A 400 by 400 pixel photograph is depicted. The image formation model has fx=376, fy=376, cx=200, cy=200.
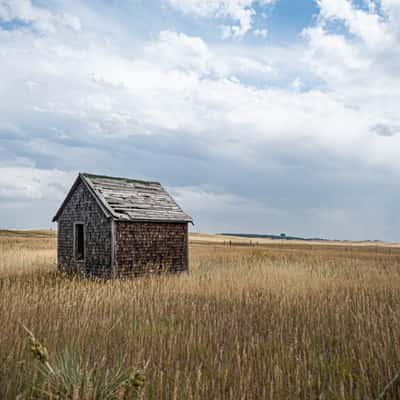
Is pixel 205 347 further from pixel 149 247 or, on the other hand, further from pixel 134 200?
A: pixel 134 200

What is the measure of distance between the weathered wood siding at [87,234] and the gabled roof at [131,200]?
45 cm

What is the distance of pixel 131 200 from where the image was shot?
18125 millimetres

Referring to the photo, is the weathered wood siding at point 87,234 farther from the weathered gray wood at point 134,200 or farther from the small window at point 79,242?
the weathered gray wood at point 134,200

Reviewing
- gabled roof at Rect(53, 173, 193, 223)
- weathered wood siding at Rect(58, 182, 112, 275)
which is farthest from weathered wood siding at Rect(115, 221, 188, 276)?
weathered wood siding at Rect(58, 182, 112, 275)

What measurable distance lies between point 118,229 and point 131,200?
2276 mm

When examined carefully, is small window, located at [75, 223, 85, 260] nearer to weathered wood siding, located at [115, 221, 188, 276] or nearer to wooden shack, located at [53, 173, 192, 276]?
wooden shack, located at [53, 173, 192, 276]

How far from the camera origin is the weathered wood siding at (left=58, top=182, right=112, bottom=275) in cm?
1633

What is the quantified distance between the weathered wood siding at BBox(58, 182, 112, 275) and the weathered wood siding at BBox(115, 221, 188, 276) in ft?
1.81

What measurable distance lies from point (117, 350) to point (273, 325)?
3.45 meters

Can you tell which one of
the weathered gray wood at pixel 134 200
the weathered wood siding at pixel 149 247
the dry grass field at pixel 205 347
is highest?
the weathered gray wood at pixel 134 200

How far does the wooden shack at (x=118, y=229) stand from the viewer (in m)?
16.3

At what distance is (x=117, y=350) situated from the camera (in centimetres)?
584

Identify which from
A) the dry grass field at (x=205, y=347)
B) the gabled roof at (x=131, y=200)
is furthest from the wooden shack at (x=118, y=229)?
the dry grass field at (x=205, y=347)

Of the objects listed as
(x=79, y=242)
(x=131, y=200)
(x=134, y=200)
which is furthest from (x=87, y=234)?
(x=134, y=200)
